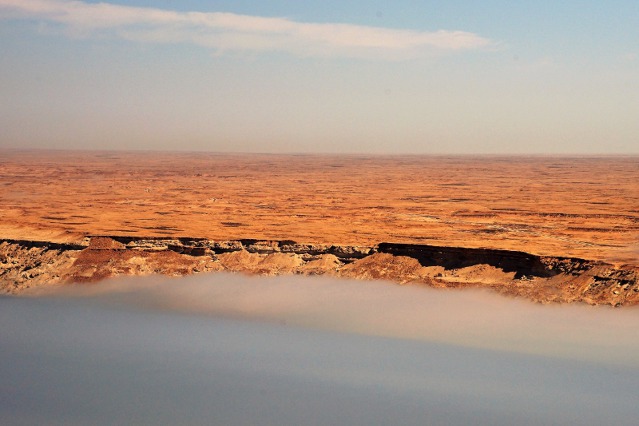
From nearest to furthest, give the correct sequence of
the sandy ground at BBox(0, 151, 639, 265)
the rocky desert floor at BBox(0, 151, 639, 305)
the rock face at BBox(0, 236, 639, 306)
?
the rock face at BBox(0, 236, 639, 306) < the rocky desert floor at BBox(0, 151, 639, 305) < the sandy ground at BBox(0, 151, 639, 265)

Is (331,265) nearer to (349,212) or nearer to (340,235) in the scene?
(340,235)

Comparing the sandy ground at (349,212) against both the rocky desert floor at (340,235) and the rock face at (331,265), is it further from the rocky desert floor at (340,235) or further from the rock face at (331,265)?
the rock face at (331,265)

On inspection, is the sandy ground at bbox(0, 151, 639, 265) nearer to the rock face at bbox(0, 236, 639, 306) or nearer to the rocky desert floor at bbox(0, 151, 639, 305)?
the rocky desert floor at bbox(0, 151, 639, 305)

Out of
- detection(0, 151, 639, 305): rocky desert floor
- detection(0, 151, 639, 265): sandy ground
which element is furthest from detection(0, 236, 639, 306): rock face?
detection(0, 151, 639, 265): sandy ground

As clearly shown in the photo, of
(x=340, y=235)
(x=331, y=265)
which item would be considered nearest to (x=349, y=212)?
(x=340, y=235)

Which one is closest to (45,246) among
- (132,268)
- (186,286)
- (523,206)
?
(132,268)

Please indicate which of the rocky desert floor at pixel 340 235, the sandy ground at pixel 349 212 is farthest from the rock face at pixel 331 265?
the sandy ground at pixel 349 212

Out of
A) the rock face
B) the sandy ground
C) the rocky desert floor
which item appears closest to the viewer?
the rock face

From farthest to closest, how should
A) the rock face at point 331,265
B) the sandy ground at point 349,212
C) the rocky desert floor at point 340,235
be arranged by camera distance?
the sandy ground at point 349,212, the rocky desert floor at point 340,235, the rock face at point 331,265
